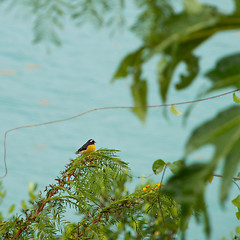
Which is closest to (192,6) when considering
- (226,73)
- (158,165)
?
(226,73)

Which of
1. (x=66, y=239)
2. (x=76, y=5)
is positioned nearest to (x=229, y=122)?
(x=76, y=5)

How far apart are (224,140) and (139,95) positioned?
75 mm

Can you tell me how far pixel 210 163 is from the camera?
252 millimetres

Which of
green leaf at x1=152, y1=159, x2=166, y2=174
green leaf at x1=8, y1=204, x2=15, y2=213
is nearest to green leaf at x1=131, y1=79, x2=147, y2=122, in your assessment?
green leaf at x1=152, y1=159, x2=166, y2=174

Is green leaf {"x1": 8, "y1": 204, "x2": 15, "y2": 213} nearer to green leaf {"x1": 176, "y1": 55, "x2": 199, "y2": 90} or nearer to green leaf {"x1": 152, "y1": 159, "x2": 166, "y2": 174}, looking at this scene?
green leaf {"x1": 152, "y1": 159, "x2": 166, "y2": 174}

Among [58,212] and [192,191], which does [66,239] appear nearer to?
[58,212]

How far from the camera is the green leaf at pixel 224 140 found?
0.25m

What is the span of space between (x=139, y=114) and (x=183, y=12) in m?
0.08

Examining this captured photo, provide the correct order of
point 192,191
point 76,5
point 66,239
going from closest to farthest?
1. point 192,191
2. point 76,5
3. point 66,239

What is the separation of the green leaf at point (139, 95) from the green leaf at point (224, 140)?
0.05 metres

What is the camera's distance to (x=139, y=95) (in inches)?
11.9

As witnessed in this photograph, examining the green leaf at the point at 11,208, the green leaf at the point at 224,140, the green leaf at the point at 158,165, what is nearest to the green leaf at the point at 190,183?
the green leaf at the point at 224,140

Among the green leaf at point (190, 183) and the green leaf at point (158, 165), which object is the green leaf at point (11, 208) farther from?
the green leaf at point (190, 183)

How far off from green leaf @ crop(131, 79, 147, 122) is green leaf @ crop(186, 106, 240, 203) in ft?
0.16
